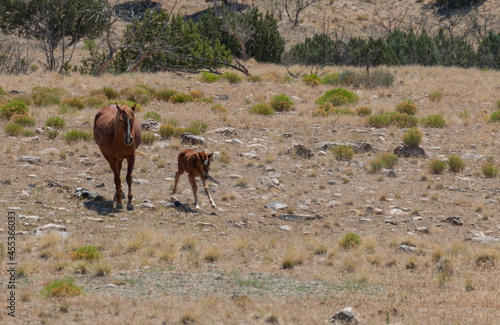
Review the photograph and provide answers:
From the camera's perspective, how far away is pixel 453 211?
12.2 meters

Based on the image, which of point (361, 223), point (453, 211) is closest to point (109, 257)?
point (361, 223)

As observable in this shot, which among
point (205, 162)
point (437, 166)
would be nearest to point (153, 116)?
point (205, 162)

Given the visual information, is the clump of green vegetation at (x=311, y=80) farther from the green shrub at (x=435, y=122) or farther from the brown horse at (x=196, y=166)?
the brown horse at (x=196, y=166)

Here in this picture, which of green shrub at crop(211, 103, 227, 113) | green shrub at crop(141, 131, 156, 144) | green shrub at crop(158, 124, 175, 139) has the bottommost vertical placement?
green shrub at crop(141, 131, 156, 144)

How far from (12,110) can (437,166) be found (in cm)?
1273

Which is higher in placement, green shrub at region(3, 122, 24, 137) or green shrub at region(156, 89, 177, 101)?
green shrub at region(156, 89, 177, 101)

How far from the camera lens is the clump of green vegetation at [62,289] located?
6.55 meters

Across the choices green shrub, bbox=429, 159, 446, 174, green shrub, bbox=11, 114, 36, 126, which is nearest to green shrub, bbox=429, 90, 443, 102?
green shrub, bbox=429, 159, 446, 174

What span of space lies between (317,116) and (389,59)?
63.9ft

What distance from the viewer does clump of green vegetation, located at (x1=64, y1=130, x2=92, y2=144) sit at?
15.6 metres

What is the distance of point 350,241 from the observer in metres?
9.84

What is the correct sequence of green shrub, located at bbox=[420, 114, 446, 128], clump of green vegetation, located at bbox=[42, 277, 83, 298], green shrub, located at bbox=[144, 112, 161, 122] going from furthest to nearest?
1. green shrub, located at bbox=[420, 114, 446, 128]
2. green shrub, located at bbox=[144, 112, 161, 122]
3. clump of green vegetation, located at bbox=[42, 277, 83, 298]

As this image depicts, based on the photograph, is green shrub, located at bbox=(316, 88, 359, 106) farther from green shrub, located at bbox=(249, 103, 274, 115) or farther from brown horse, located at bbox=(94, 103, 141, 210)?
brown horse, located at bbox=(94, 103, 141, 210)

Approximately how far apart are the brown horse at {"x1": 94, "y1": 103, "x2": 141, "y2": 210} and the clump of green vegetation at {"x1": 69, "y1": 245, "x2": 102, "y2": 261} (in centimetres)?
278
